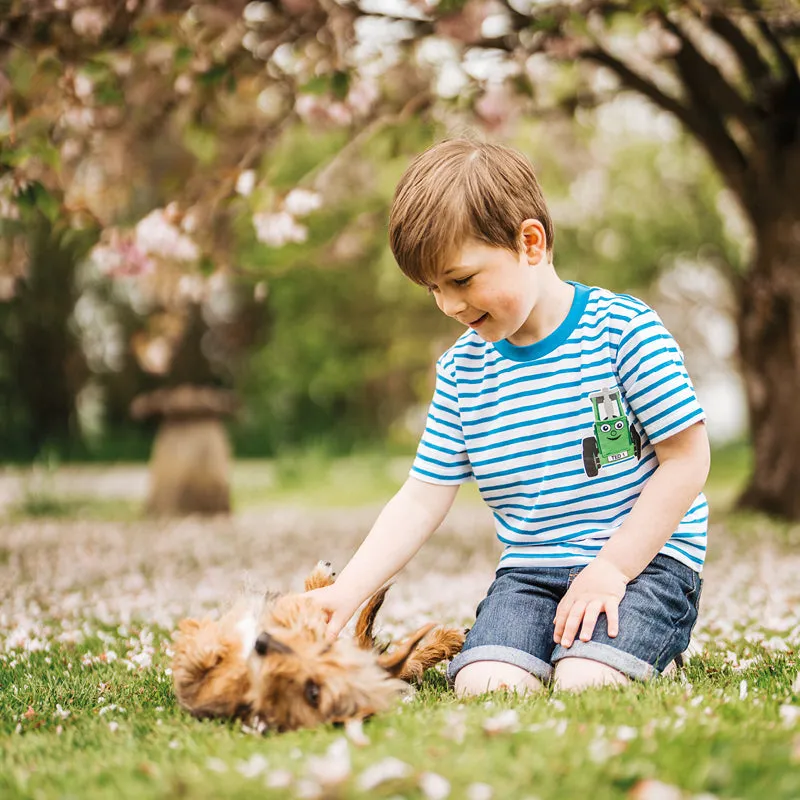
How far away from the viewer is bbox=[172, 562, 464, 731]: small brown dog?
228cm

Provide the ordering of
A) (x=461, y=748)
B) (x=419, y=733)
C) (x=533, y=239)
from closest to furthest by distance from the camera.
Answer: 1. (x=461, y=748)
2. (x=419, y=733)
3. (x=533, y=239)

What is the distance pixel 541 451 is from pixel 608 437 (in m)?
0.21

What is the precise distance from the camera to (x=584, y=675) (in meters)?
2.75

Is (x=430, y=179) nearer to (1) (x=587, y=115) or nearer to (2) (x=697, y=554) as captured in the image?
(2) (x=697, y=554)

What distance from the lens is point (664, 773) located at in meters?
1.86

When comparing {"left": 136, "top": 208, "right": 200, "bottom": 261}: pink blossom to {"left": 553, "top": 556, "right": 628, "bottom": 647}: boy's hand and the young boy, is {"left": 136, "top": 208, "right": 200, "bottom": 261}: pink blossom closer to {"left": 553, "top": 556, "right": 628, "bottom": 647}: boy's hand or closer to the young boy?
the young boy

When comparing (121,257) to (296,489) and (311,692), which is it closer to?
(311,692)

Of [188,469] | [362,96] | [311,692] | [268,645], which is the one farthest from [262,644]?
[188,469]

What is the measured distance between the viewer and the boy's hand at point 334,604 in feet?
9.08

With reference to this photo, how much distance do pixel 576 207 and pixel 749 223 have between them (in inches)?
338

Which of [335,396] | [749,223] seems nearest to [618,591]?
[749,223]

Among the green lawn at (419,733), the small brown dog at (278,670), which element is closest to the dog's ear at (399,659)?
the small brown dog at (278,670)

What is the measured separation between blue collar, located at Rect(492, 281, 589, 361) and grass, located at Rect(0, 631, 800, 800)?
106 centimetres

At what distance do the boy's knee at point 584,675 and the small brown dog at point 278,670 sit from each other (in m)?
0.56
